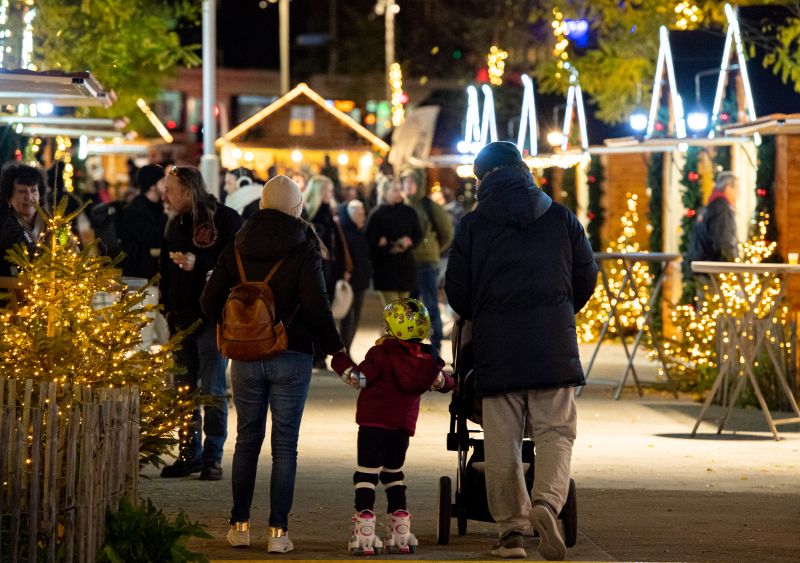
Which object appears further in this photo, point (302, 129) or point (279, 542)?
point (302, 129)

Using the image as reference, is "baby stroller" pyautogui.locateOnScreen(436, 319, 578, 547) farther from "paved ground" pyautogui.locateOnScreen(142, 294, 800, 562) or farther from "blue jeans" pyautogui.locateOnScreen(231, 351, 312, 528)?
"blue jeans" pyautogui.locateOnScreen(231, 351, 312, 528)

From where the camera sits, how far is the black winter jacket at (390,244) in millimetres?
17797

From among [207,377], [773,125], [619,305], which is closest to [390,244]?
[619,305]

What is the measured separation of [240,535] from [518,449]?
1390 millimetres

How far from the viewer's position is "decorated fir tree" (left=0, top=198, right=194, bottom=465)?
743 cm

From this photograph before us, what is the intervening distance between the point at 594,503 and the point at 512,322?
212cm

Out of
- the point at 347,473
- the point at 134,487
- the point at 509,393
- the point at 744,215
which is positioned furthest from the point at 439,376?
the point at 744,215

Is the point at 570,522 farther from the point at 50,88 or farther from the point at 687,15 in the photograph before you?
the point at 687,15

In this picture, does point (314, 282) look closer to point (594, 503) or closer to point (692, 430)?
point (594, 503)

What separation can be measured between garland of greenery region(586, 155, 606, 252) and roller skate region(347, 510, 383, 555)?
16.6 meters

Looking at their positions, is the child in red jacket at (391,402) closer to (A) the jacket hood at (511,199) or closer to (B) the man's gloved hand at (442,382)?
(B) the man's gloved hand at (442,382)

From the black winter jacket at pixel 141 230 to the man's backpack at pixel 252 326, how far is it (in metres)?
5.59

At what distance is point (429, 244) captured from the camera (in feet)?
61.5

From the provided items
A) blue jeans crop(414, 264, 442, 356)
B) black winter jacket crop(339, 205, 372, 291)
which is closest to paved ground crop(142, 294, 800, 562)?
black winter jacket crop(339, 205, 372, 291)
